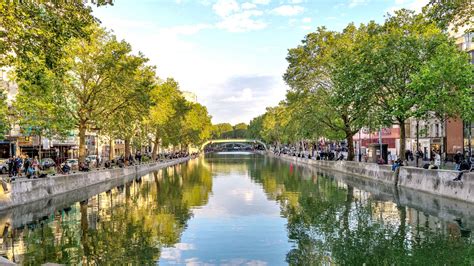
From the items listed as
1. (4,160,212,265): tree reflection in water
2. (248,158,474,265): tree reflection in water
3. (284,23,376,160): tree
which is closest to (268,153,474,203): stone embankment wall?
(248,158,474,265): tree reflection in water

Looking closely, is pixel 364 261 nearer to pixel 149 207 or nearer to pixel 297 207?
pixel 297 207

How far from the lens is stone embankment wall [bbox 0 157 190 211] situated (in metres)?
29.5

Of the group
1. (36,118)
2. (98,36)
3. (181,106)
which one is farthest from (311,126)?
(181,106)

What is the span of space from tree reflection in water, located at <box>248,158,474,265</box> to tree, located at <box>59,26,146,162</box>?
2431 cm

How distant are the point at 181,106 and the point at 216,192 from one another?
6250 centimetres

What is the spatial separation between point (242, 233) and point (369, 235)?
19.2 feet

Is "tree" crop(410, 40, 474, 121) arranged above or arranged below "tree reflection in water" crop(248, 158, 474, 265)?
above

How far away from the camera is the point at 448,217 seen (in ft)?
80.9

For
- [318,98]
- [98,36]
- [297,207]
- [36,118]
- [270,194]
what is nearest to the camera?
[297,207]

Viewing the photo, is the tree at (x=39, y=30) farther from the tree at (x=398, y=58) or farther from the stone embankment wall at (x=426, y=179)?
the tree at (x=398, y=58)

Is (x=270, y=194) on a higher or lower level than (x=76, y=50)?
lower

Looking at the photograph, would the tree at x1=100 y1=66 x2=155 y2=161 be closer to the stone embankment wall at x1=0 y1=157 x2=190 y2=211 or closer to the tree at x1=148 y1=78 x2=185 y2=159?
the stone embankment wall at x1=0 y1=157 x2=190 y2=211

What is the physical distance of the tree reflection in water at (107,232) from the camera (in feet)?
56.5

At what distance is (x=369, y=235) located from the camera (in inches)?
820
